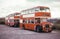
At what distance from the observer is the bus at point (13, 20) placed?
1264 mm

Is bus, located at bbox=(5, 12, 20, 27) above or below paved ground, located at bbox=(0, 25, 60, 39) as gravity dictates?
above

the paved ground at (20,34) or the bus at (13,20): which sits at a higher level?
the bus at (13,20)

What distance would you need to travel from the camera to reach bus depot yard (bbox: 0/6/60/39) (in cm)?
123

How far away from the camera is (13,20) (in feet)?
4.30

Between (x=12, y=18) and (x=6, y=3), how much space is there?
0.13 metres

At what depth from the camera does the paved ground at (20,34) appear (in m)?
1.21

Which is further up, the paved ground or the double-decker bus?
the double-decker bus

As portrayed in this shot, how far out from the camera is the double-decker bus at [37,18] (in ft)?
4.23

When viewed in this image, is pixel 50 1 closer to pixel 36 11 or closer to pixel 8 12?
pixel 36 11

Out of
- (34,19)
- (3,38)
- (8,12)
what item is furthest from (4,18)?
(34,19)

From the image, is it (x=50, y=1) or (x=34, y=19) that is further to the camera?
(x=34, y=19)

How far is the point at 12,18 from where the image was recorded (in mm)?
1316

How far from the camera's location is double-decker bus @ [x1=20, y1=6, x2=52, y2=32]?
1.29 m

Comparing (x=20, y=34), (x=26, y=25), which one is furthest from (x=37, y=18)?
(x=20, y=34)
